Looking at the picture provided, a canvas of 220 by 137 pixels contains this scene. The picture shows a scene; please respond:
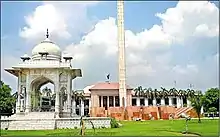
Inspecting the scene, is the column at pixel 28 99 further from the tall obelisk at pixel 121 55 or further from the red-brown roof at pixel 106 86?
the red-brown roof at pixel 106 86

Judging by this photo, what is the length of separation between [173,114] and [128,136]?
106 ft

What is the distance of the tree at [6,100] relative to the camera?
45.8 m

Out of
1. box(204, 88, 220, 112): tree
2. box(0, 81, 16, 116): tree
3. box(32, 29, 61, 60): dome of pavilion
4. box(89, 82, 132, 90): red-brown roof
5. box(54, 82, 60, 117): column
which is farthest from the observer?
box(89, 82, 132, 90): red-brown roof

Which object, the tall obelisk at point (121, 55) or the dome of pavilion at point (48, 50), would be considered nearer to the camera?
the dome of pavilion at point (48, 50)

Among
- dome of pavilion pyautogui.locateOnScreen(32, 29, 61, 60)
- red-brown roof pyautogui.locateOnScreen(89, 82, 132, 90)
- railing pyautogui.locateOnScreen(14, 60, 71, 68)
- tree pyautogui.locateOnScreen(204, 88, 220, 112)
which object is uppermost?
dome of pavilion pyautogui.locateOnScreen(32, 29, 61, 60)

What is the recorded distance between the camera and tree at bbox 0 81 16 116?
4578 cm

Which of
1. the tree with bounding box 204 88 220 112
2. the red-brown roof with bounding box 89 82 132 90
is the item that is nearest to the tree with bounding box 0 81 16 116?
the red-brown roof with bounding box 89 82 132 90

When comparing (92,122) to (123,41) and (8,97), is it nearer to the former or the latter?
(8,97)

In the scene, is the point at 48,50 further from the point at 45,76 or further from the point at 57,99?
the point at 57,99

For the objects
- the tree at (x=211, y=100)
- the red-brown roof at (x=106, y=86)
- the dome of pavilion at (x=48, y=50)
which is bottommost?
the tree at (x=211, y=100)

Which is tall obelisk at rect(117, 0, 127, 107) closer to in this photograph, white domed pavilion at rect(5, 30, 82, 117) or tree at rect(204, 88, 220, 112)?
tree at rect(204, 88, 220, 112)

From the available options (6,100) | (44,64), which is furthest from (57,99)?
(6,100)

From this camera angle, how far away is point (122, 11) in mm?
55906

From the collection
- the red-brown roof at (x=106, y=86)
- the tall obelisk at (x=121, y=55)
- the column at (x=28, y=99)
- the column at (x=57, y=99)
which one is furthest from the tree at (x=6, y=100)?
the column at (x=57, y=99)
